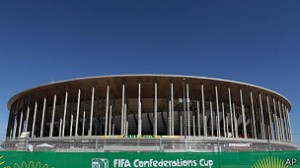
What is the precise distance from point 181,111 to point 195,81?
13.7 metres

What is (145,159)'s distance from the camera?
10.6 metres

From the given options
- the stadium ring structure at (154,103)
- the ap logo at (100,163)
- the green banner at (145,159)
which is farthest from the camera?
the stadium ring structure at (154,103)

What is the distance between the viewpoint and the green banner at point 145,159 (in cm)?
1000

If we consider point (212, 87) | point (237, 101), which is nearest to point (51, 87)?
point (212, 87)

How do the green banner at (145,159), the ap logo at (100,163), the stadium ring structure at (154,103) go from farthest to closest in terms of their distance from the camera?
the stadium ring structure at (154,103), the ap logo at (100,163), the green banner at (145,159)

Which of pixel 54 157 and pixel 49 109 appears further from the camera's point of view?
pixel 49 109

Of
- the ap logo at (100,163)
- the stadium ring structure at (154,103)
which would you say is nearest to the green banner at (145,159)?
the ap logo at (100,163)

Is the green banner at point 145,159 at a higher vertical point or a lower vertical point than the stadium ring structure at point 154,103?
lower

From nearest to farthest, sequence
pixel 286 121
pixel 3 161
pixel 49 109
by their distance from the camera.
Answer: pixel 3 161
pixel 286 121
pixel 49 109

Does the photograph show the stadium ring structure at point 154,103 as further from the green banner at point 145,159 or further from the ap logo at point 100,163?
the ap logo at point 100,163

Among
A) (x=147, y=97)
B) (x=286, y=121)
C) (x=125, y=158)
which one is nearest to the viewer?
(x=125, y=158)

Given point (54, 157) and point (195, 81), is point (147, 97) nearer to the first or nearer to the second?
point (195, 81)

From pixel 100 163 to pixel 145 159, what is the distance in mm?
1747

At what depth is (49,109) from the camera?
5481cm
